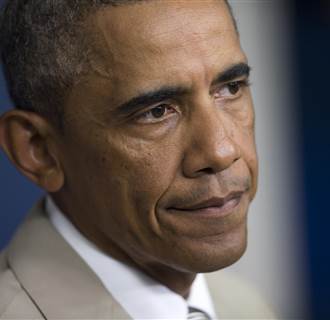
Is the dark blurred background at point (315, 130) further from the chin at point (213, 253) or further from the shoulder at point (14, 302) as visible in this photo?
the shoulder at point (14, 302)

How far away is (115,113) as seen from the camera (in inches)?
56.7

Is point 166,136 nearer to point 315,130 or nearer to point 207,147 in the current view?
point 207,147

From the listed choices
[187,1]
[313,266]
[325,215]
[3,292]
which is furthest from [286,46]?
[3,292]

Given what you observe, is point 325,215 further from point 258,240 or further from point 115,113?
point 115,113

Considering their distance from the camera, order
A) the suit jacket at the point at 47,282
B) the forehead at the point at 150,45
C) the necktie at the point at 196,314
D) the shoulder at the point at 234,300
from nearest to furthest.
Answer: the forehead at the point at 150,45
the suit jacket at the point at 47,282
the necktie at the point at 196,314
the shoulder at the point at 234,300

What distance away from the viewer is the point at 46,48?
1.48 meters

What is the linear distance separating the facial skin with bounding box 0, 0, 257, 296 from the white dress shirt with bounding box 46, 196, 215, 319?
0.27 ft

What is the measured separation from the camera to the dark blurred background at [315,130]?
3.05m

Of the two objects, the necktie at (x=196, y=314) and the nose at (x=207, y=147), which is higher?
the nose at (x=207, y=147)

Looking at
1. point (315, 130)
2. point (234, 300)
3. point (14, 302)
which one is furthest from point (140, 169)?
point (315, 130)

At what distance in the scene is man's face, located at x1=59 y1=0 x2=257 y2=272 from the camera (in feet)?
4.65

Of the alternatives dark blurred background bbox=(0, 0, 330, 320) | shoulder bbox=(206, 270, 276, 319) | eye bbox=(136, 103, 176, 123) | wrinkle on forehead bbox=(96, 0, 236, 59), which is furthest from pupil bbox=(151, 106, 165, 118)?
dark blurred background bbox=(0, 0, 330, 320)

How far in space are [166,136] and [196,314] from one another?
47 centimetres

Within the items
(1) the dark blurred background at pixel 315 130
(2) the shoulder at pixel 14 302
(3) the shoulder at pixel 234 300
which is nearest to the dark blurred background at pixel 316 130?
(1) the dark blurred background at pixel 315 130
